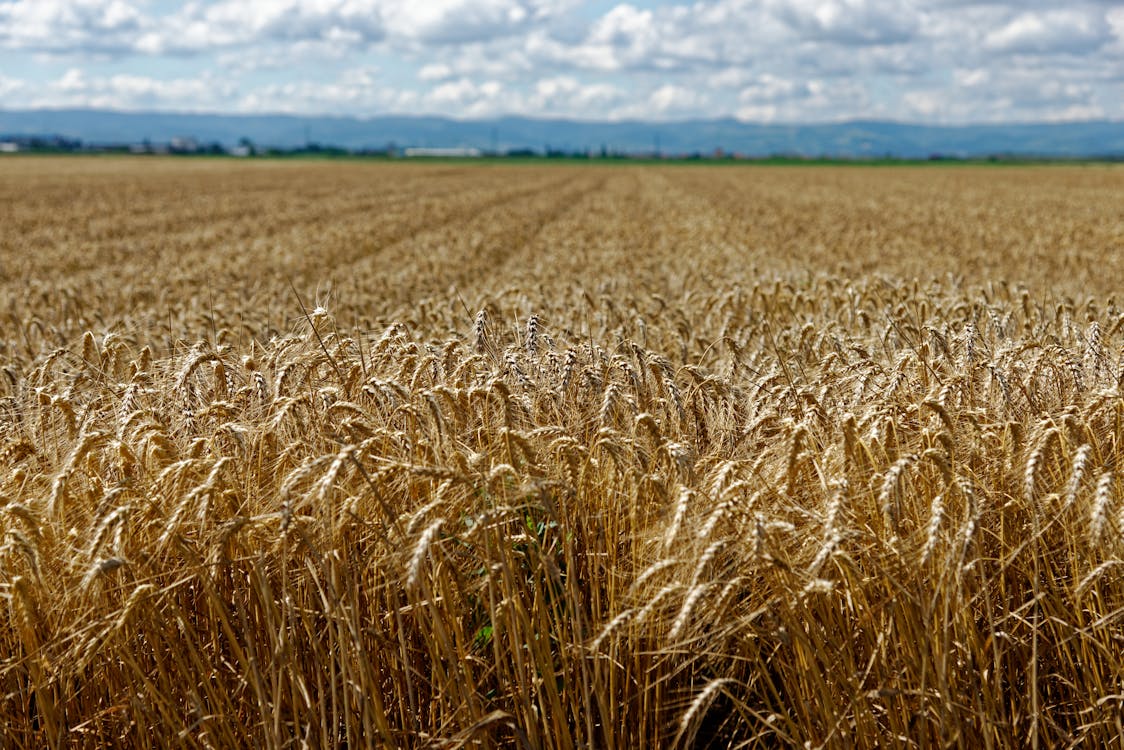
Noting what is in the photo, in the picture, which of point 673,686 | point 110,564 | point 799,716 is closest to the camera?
point 110,564

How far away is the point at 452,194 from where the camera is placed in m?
38.8

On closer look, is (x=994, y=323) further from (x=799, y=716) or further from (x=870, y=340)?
(x=799, y=716)

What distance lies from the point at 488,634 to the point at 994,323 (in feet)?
13.6

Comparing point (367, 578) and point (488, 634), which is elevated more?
point (367, 578)

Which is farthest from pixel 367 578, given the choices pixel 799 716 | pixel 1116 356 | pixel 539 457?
pixel 1116 356

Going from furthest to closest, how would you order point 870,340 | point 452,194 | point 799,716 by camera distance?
point 452,194, point 870,340, point 799,716

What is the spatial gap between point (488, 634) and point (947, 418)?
5.54 ft

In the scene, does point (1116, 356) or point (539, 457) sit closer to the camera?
point (539, 457)

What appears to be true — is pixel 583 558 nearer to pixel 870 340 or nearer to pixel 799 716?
pixel 799 716

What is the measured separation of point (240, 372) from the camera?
4160mm

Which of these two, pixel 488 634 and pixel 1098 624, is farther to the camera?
pixel 488 634

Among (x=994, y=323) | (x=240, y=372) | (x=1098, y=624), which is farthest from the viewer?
(x=994, y=323)

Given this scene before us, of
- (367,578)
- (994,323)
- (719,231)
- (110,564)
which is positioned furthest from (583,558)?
(719,231)

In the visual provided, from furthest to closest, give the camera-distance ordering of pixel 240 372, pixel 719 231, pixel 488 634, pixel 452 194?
pixel 452 194 < pixel 719 231 < pixel 240 372 < pixel 488 634
